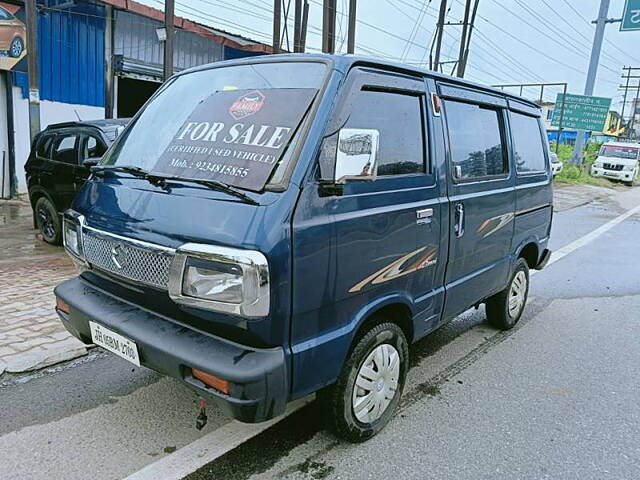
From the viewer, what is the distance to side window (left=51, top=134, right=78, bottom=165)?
6.71 metres

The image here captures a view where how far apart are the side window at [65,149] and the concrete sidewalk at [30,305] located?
124 centimetres

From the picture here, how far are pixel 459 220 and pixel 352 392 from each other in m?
1.37

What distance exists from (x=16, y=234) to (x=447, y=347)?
6795mm

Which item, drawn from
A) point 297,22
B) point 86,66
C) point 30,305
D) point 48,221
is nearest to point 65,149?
point 48,221

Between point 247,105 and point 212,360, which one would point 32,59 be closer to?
point 247,105

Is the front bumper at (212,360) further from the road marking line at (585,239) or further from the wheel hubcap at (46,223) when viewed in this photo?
the road marking line at (585,239)

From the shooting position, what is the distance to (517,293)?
4875 millimetres

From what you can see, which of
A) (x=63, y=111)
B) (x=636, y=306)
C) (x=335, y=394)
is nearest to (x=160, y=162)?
(x=335, y=394)

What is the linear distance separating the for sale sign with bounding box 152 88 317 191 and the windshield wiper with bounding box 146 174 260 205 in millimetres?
31

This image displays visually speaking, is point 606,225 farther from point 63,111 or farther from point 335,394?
point 63,111

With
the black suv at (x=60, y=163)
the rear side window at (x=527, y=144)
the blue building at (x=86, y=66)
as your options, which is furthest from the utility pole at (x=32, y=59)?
the rear side window at (x=527, y=144)

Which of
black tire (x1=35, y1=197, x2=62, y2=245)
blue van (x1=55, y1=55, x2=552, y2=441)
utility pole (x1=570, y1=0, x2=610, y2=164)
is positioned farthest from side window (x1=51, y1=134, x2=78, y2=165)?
utility pole (x1=570, y1=0, x2=610, y2=164)

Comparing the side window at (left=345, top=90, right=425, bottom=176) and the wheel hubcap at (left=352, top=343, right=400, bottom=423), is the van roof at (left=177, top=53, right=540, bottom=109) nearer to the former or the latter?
the side window at (left=345, top=90, right=425, bottom=176)

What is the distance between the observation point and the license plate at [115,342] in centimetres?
246
